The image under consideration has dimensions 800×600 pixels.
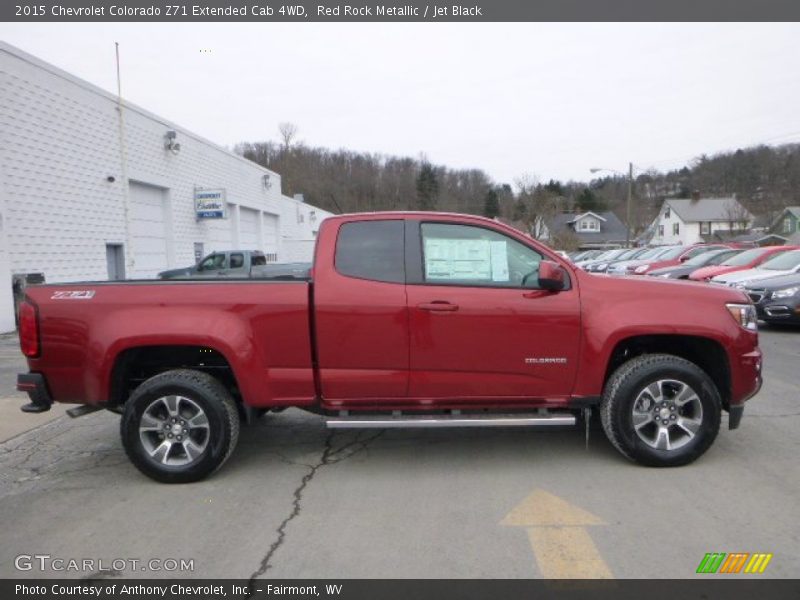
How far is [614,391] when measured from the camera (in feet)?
14.5

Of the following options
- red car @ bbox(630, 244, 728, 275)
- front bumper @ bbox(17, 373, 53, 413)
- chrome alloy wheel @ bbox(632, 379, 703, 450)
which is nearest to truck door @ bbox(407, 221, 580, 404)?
chrome alloy wheel @ bbox(632, 379, 703, 450)

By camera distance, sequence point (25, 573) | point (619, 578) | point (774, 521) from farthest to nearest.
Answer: point (774, 521) < point (25, 573) < point (619, 578)

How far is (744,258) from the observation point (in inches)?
606

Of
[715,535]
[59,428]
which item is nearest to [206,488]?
[59,428]

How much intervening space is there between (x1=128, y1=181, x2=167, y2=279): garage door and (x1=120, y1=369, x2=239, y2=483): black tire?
15.6 metres

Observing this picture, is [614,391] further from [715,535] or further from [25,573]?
[25,573]

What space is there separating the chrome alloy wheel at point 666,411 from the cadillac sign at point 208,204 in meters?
21.7

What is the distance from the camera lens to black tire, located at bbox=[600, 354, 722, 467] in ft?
14.4

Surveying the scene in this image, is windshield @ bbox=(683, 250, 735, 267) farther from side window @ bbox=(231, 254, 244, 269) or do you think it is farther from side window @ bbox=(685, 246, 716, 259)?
side window @ bbox=(231, 254, 244, 269)

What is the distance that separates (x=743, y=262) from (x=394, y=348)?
1403cm

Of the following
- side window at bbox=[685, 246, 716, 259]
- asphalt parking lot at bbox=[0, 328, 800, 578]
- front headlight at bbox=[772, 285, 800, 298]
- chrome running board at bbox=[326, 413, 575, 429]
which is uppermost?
side window at bbox=[685, 246, 716, 259]

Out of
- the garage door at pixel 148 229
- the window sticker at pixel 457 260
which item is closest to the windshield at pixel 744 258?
the window sticker at pixel 457 260
